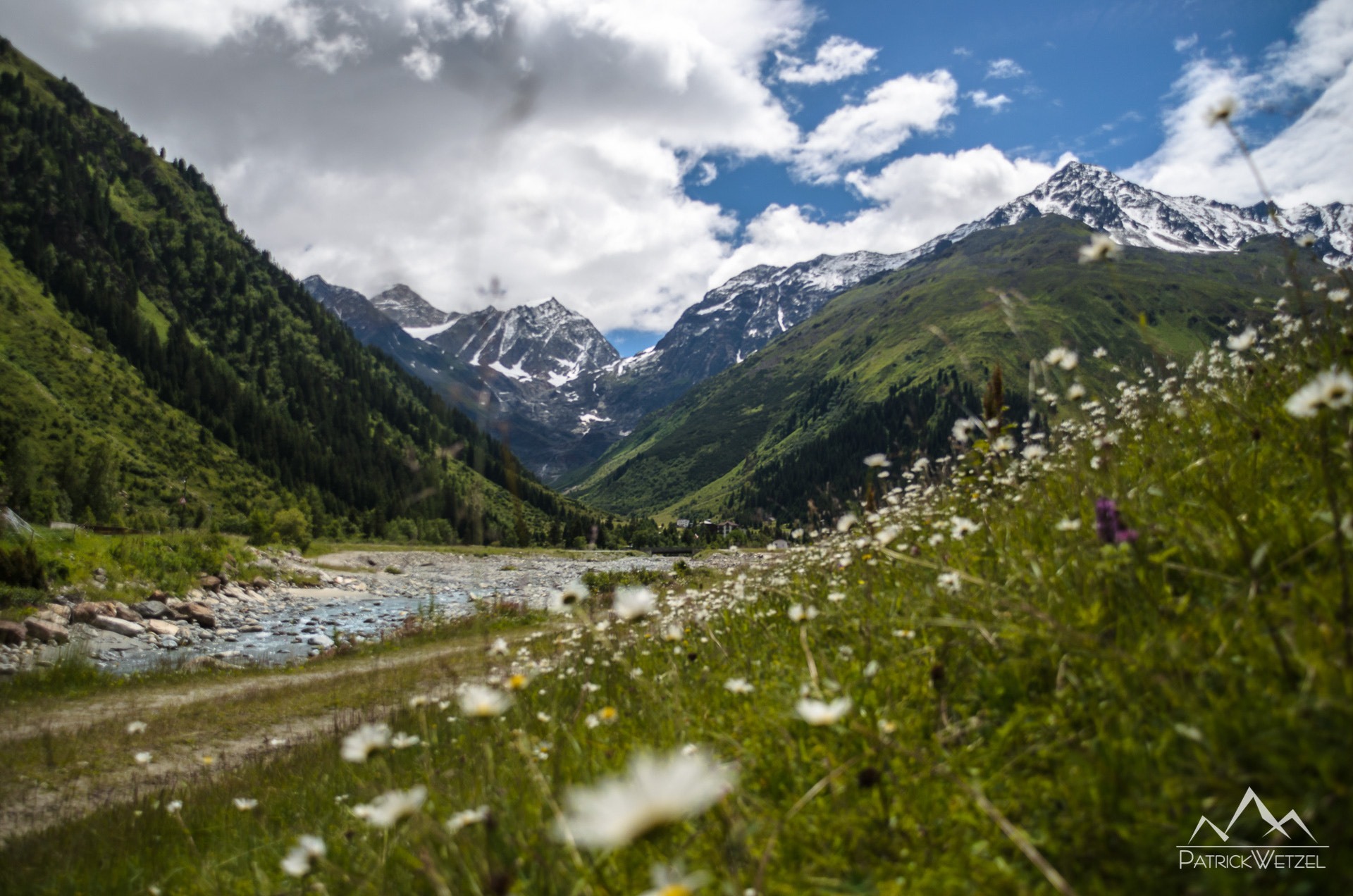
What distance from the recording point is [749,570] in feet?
29.6

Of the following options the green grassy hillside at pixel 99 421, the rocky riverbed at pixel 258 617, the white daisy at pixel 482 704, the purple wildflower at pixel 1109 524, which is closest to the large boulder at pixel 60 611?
the rocky riverbed at pixel 258 617

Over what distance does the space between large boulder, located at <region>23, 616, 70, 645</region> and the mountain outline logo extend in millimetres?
22918

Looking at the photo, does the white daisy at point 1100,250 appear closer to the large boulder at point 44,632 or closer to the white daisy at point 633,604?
the white daisy at point 633,604

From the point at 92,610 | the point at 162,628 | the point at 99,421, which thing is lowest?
the point at 162,628

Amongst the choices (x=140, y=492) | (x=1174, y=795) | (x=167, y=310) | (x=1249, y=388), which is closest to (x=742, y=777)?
(x=1174, y=795)

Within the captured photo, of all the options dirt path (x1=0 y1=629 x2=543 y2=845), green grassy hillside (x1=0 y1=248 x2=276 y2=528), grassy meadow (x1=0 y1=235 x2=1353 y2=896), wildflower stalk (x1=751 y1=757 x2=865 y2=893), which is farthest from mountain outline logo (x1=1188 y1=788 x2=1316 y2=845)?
green grassy hillside (x1=0 y1=248 x2=276 y2=528)

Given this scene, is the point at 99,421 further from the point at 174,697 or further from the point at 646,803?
the point at 646,803

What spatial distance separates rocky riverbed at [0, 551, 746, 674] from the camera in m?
16.0

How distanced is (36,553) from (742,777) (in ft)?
92.7

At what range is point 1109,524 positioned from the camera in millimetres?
2762

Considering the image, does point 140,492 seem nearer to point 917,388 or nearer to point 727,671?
point 727,671

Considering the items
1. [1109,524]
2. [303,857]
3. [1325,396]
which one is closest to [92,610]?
[303,857]

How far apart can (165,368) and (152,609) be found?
109243 mm

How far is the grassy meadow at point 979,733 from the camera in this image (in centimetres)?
163
